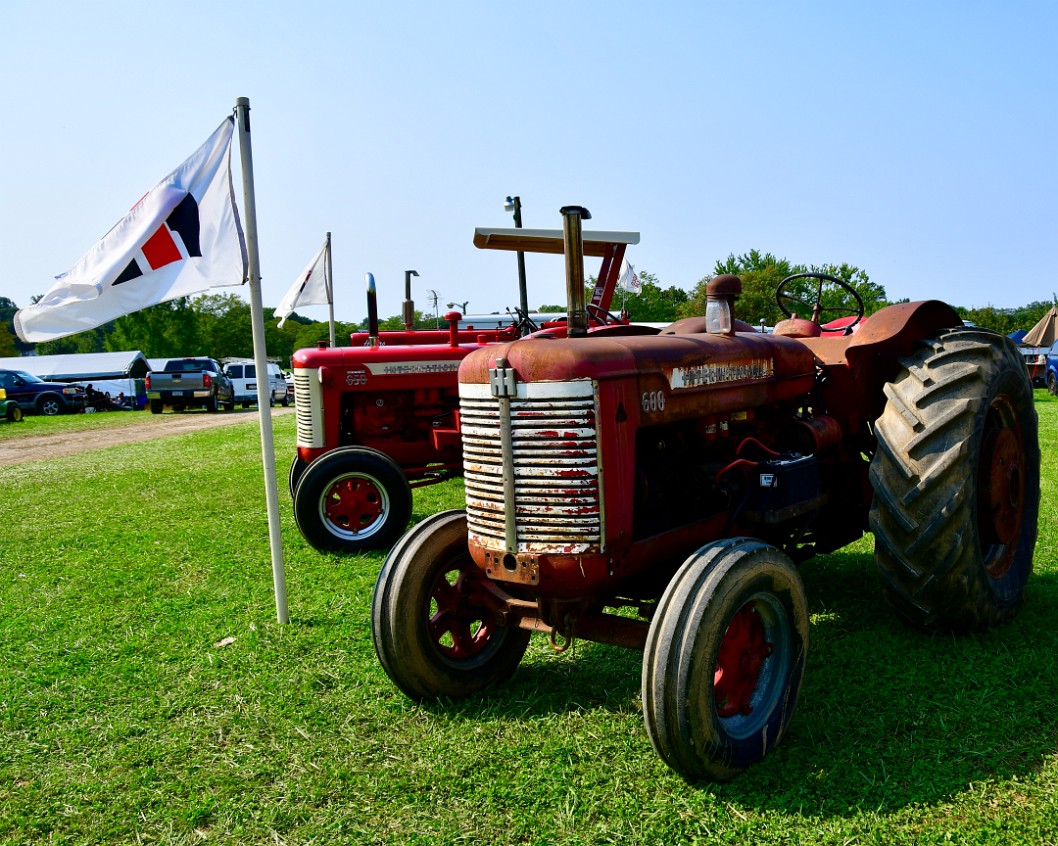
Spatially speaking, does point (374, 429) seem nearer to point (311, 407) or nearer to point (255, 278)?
point (311, 407)

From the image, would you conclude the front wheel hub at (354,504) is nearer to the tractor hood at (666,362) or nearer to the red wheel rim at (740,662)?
the tractor hood at (666,362)

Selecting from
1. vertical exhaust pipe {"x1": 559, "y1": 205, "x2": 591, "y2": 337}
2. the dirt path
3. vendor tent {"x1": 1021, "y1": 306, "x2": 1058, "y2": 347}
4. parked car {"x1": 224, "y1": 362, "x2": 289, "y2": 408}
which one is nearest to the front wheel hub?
vertical exhaust pipe {"x1": 559, "y1": 205, "x2": 591, "y2": 337}

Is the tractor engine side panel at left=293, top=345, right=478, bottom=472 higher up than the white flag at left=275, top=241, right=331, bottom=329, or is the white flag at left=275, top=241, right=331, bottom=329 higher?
the white flag at left=275, top=241, right=331, bottom=329

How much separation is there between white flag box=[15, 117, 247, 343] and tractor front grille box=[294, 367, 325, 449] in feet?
8.27

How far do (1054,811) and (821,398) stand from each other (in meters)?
2.17

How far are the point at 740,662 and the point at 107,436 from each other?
18.0 meters

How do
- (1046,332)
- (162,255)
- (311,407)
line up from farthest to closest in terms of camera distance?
1. (1046,332)
2. (311,407)
3. (162,255)

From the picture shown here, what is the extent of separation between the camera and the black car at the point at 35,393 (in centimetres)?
2659

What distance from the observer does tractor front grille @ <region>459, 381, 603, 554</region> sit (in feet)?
9.00

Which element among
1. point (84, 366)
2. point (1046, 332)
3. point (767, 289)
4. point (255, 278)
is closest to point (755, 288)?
point (767, 289)

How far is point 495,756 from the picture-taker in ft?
9.52

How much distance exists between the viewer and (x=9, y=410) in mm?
23422

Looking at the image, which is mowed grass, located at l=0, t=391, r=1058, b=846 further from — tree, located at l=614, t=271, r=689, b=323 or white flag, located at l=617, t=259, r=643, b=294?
tree, located at l=614, t=271, r=689, b=323

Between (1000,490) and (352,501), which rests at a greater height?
(1000,490)
